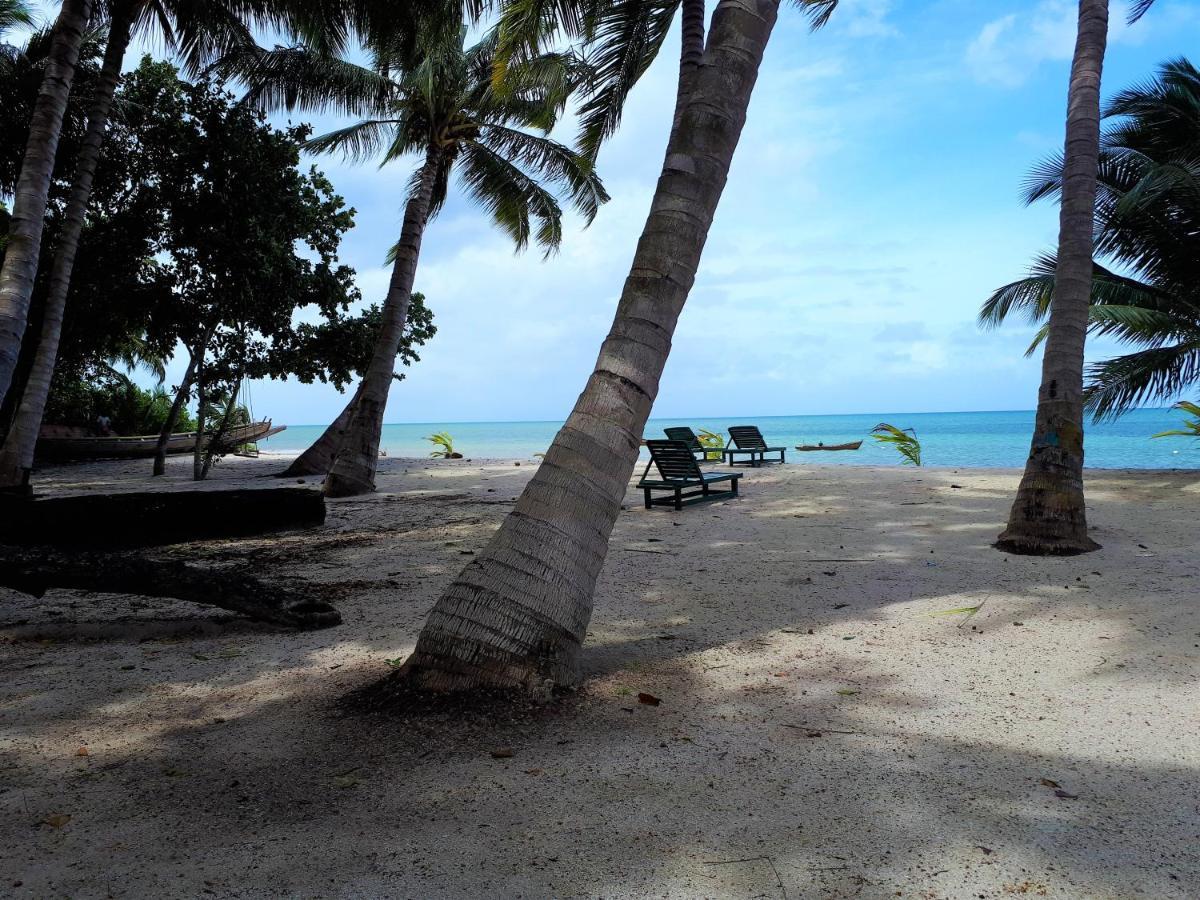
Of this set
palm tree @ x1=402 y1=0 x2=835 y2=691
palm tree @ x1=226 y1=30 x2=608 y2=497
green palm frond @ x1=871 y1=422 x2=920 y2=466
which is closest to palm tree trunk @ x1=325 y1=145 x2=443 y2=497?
palm tree @ x1=226 y1=30 x2=608 y2=497

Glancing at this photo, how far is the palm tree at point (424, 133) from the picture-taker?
12.2 m

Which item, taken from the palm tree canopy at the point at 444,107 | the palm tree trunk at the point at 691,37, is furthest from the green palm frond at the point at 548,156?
the palm tree trunk at the point at 691,37

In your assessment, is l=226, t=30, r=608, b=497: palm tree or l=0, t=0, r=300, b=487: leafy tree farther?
l=226, t=30, r=608, b=497: palm tree

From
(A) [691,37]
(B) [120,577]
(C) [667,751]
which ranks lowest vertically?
(C) [667,751]

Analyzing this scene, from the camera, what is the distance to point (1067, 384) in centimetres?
669

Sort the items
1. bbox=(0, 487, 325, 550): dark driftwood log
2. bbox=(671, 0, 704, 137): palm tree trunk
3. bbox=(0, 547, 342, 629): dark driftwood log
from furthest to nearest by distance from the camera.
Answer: bbox=(671, 0, 704, 137): palm tree trunk, bbox=(0, 487, 325, 550): dark driftwood log, bbox=(0, 547, 342, 629): dark driftwood log

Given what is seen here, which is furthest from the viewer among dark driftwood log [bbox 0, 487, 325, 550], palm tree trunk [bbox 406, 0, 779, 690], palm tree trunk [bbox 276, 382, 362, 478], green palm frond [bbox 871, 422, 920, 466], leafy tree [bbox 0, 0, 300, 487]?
palm tree trunk [bbox 276, 382, 362, 478]

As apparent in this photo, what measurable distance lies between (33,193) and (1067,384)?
11.3 meters

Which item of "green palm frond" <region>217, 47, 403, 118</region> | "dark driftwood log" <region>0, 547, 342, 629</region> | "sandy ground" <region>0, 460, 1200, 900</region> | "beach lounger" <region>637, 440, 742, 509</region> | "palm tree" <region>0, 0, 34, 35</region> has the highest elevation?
"palm tree" <region>0, 0, 34, 35</region>

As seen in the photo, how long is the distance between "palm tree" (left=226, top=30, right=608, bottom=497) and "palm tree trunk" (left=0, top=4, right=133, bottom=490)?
131 inches

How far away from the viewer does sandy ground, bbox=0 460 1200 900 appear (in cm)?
229

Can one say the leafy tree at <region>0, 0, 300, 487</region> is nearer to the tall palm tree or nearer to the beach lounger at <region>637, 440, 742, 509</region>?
the beach lounger at <region>637, 440, 742, 509</region>

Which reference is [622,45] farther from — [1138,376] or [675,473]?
[1138,376]

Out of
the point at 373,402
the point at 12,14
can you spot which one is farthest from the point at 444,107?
the point at 12,14
